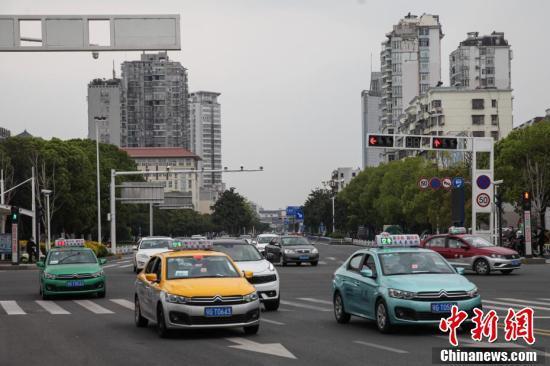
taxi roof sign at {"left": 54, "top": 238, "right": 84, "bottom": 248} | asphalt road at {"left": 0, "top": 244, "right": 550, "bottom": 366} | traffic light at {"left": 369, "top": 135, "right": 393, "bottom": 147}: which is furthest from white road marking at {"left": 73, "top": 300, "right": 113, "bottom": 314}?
traffic light at {"left": 369, "top": 135, "right": 393, "bottom": 147}

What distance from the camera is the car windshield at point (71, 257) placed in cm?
2706

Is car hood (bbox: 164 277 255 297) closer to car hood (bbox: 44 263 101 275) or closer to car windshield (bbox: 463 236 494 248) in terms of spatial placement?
car hood (bbox: 44 263 101 275)

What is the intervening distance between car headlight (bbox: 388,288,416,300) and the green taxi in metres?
12.8

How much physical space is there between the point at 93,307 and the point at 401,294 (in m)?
10.4

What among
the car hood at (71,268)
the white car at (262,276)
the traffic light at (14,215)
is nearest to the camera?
the white car at (262,276)

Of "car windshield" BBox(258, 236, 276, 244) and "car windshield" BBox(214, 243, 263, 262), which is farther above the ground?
"car windshield" BBox(214, 243, 263, 262)

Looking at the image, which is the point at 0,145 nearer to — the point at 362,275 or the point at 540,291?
the point at 540,291

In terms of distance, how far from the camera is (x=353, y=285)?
17.1 metres

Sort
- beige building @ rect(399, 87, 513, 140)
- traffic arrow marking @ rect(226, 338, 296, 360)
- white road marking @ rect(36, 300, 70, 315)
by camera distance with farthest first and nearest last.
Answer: beige building @ rect(399, 87, 513, 140), white road marking @ rect(36, 300, 70, 315), traffic arrow marking @ rect(226, 338, 296, 360)

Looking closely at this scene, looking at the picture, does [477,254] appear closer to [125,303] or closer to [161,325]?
[125,303]

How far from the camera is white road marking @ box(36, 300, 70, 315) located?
22116mm

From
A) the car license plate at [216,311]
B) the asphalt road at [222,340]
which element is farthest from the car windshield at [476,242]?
the car license plate at [216,311]

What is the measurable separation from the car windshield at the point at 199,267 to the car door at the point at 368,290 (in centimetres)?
218

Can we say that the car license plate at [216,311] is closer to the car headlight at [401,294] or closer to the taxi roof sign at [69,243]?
the car headlight at [401,294]
